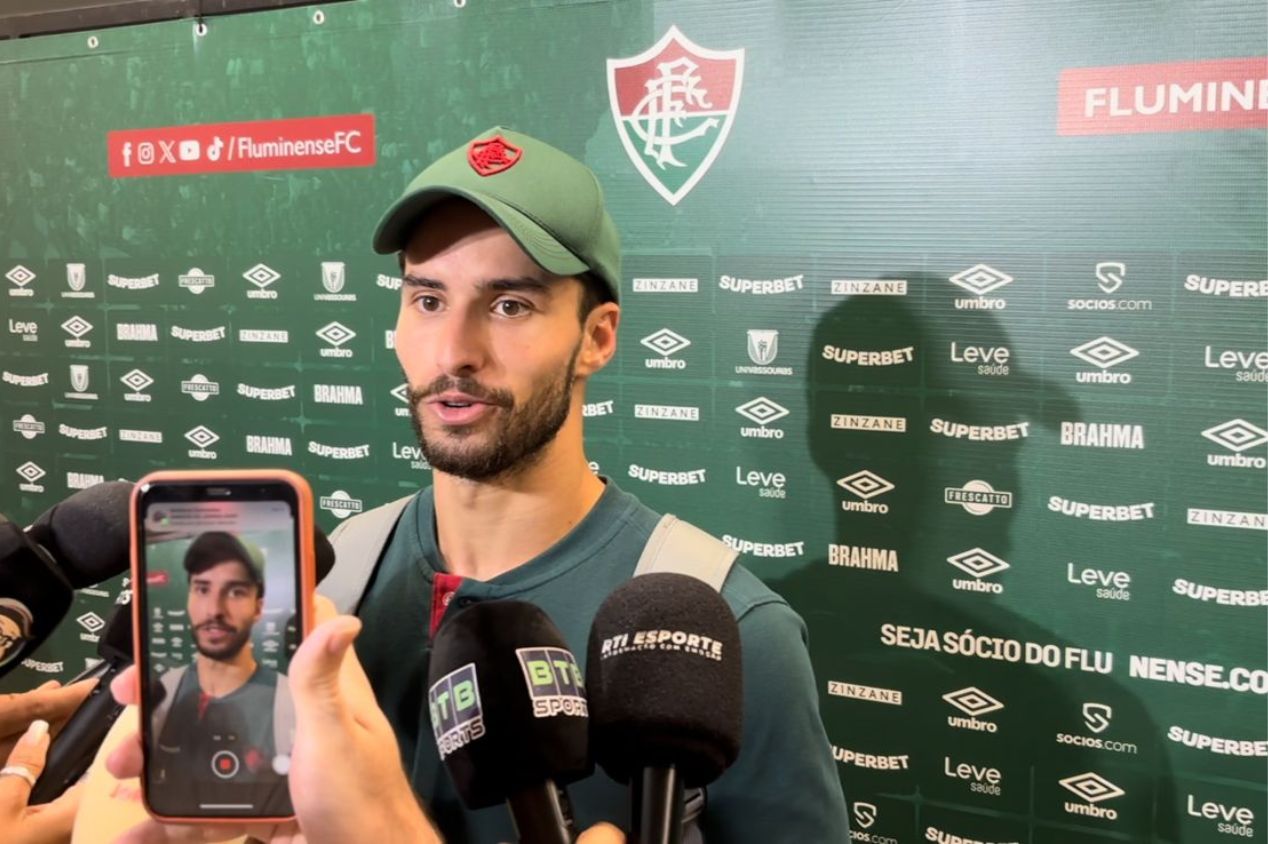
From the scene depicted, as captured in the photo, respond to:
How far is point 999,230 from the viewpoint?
1760 mm

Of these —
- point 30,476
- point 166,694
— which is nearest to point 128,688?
point 166,694

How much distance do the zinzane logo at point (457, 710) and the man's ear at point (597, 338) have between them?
405mm

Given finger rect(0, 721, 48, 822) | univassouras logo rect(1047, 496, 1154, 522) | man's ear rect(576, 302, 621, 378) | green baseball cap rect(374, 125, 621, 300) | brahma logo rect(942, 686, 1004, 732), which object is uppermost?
green baseball cap rect(374, 125, 621, 300)

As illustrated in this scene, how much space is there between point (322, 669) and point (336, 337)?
6.04 feet

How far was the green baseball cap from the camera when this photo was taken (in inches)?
38.0

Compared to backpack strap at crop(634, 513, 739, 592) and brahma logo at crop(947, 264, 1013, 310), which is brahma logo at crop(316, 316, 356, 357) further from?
backpack strap at crop(634, 513, 739, 592)

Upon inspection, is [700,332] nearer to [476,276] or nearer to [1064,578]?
[1064,578]

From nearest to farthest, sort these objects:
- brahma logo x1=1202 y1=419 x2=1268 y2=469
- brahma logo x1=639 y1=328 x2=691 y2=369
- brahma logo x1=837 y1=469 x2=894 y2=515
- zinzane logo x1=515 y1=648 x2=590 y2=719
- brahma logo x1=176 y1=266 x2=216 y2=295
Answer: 1. zinzane logo x1=515 y1=648 x2=590 y2=719
2. brahma logo x1=1202 y1=419 x2=1268 y2=469
3. brahma logo x1=837 y1=469 x2=894 y2=515
4. brahma logo x1=639 y1=328 x2=691 y2=369
5. brahma logo x1=176 y1=266 x2=216 y2=295

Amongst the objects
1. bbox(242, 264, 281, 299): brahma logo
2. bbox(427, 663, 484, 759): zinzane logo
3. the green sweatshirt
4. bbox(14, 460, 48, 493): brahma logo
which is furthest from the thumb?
bbox(14, 460, 48, 493): brahma logo

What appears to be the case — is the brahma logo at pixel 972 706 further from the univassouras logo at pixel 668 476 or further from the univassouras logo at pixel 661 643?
the univassouras logo at pixel 661 643

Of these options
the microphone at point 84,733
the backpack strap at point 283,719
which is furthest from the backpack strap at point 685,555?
the microphone at point 84,733

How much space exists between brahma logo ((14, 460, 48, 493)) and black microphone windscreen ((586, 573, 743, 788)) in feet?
7.92

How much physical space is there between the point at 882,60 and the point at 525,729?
1.47 metres

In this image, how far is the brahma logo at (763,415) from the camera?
6.38 feet
